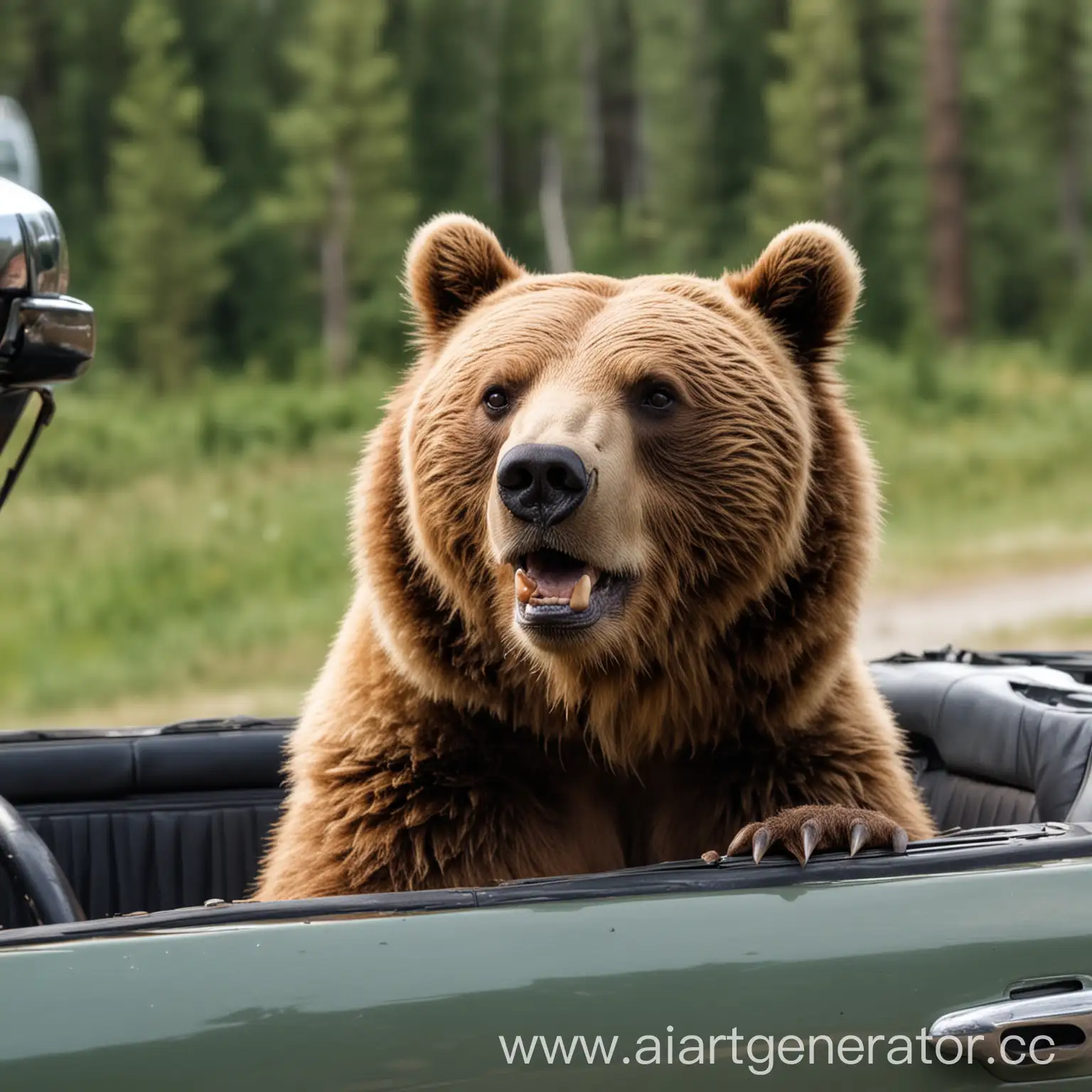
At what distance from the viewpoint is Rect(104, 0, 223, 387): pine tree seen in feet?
73.4

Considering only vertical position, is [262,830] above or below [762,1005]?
below

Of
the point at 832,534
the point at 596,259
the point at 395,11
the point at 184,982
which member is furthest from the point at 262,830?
the point at 395,11

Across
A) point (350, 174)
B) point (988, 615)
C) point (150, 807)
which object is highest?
point (350, 174)

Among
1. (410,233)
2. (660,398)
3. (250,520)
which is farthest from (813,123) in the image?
(660,398)

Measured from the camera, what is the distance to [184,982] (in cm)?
184

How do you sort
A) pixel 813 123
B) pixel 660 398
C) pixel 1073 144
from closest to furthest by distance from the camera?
pixel 660 398
pixel 813 123
pixel 1073 144

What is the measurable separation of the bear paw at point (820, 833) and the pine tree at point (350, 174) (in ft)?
62.9

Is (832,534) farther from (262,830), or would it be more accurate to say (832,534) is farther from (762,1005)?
(262,830)

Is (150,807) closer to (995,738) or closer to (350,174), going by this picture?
(995,738)

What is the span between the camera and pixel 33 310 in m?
1.97

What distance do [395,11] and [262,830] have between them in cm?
2875

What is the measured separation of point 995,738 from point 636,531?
3.49 feet

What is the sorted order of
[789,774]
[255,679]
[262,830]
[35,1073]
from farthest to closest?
[255,679], [262,830], [789,774], [35,1073]

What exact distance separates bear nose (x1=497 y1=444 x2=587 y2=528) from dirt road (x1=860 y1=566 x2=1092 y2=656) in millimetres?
7806
